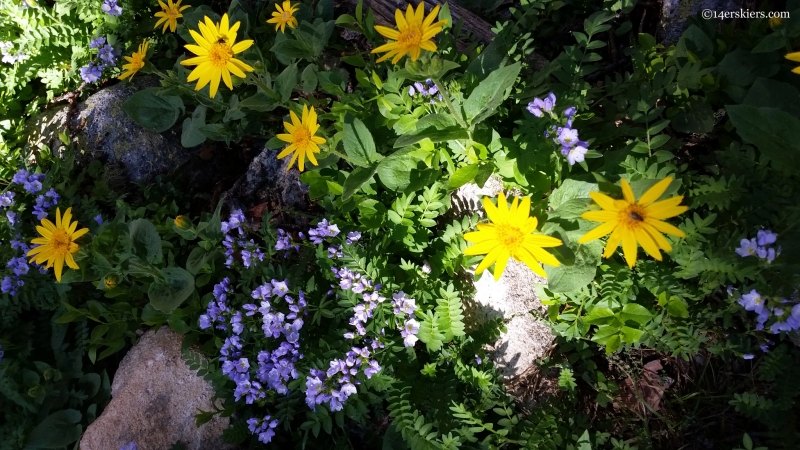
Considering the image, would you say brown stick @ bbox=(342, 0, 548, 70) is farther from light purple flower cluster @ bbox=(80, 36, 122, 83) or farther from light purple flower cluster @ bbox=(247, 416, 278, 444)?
light purple flower cluster @ bbox=(247, 416, 278, 444)

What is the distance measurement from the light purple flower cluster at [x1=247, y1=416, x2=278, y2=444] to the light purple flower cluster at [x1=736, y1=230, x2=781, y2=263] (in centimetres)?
224

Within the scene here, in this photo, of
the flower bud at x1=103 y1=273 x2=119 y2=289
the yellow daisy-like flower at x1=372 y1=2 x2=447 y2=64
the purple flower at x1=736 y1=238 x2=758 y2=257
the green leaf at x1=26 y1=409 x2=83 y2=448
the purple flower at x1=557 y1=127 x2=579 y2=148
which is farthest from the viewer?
the green leaf at x1=26 y1=409 x2=83 y2=448

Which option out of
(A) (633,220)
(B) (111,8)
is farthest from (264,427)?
(B) (111,8)

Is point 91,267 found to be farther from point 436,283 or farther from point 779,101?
point 779,101

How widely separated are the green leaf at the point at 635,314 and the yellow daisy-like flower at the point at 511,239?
60 cm

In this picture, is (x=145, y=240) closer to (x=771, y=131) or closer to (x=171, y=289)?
(x=171, y=289)

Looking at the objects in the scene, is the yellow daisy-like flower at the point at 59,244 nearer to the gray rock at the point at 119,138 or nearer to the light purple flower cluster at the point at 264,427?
the light purple flower cluster at the point at 264,427

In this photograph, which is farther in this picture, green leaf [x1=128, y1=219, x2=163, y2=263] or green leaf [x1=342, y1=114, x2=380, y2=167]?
green leaf [x1=128, y1=219, x2=163, y2=263]

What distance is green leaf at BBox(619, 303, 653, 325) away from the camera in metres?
2.25

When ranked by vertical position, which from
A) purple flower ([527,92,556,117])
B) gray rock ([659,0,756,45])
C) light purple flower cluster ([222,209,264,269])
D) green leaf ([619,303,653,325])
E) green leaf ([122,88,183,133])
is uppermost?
gray rock ([659,0,756,45])

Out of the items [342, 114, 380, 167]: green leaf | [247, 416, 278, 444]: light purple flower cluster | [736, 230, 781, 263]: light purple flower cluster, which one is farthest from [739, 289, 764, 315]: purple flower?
[247, 416, 278, 444]: light purple flower cluster

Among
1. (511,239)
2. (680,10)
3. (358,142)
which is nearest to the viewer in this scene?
(511,239)

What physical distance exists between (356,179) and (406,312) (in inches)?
27.1

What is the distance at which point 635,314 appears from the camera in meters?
2.27
